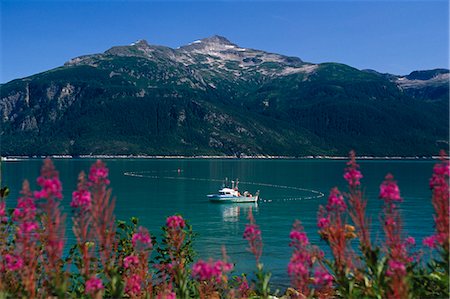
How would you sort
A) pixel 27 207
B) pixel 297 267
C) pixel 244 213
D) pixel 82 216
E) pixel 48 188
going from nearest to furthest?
pixel 48 188 → pixel 82 216 → pixel 297 267 → pixel 27 207 → pixel 244 213

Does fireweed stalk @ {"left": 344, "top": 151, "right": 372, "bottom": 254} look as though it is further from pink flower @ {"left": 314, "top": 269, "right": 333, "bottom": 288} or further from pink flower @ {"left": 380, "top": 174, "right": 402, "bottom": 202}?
pink flower @ {"left": 314, "top": 269, "right": 333, "bottom": 288}

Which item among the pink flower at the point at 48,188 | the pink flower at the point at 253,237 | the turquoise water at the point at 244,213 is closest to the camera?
the pink flower at the point at 48,188

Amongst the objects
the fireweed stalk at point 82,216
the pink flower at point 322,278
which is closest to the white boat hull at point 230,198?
the pink flower at point 322,278

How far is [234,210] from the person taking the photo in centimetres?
10431

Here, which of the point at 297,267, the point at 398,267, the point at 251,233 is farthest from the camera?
the point at 251,233

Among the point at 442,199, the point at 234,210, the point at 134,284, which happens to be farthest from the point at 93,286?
the point at 234,210

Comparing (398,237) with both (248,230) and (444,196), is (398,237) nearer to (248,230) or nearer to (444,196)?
(444,196)

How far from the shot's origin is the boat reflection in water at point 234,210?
90.4 meters

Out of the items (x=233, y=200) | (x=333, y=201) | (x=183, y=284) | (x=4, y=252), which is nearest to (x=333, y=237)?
(x=333, y=201)

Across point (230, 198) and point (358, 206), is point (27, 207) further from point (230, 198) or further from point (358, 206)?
point (230, 198)

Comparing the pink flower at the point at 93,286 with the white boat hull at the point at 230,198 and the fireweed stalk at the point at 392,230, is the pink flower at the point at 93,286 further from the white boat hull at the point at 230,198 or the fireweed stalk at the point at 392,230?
the white boat hull at the point at 230,198

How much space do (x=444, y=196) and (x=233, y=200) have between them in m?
110

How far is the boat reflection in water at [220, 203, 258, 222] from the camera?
90.4 meters

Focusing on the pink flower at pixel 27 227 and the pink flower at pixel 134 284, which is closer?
the pink flower at pixel 27 227
